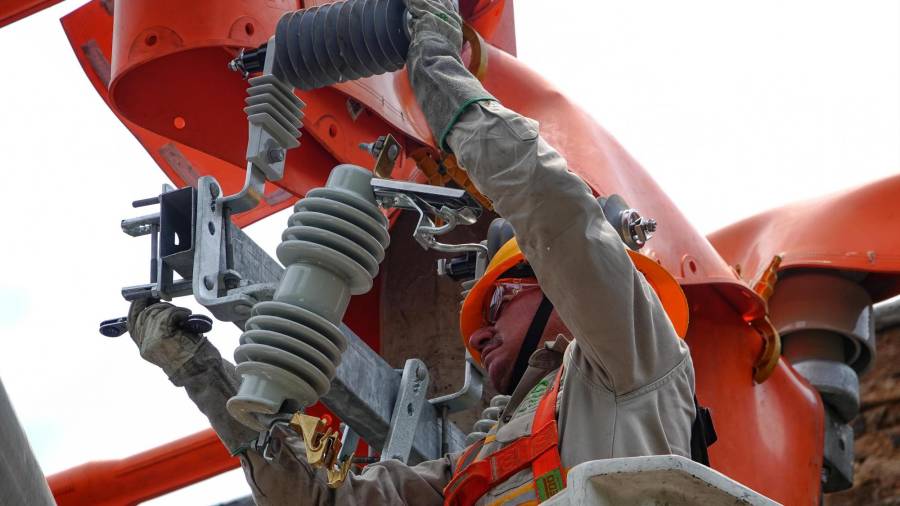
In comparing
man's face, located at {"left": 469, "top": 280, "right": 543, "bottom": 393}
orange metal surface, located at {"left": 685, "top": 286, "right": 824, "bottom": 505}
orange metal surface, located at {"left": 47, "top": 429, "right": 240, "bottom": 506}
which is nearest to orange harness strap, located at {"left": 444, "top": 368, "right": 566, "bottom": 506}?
man's face, located at {"left": 469, "top": 280, "right": 543, "bottom": 393}

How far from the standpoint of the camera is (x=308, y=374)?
3.43 meters

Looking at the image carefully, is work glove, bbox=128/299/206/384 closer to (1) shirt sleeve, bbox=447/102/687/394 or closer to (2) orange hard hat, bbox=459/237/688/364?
(2) orange hard hat, bbox=459/237/688/364

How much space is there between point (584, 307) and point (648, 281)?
0.84m

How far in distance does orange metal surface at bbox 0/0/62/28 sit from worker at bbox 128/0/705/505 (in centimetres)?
249

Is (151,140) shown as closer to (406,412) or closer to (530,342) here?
(406,412)

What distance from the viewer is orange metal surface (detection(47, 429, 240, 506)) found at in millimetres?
7086

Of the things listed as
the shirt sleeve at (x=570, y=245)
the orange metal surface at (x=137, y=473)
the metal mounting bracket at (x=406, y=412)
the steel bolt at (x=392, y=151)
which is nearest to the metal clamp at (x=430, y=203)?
the steel bolt at (x=392, y=151)

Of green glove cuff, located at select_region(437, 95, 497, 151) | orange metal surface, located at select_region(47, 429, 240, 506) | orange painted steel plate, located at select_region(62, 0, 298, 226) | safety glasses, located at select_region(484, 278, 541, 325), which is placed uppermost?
orange painted steel plate, located at select_region(62, 0, 298, 226)

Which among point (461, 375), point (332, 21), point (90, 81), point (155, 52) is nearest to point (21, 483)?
point (332, 21)

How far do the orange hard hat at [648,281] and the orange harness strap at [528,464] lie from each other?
51cm

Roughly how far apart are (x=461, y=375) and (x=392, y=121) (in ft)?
3.54

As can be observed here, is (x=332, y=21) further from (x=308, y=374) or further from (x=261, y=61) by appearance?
(x=308, y=374)

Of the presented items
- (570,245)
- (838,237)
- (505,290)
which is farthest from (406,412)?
(838,237)

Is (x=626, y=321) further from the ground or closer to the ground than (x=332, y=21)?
closer to the ground
